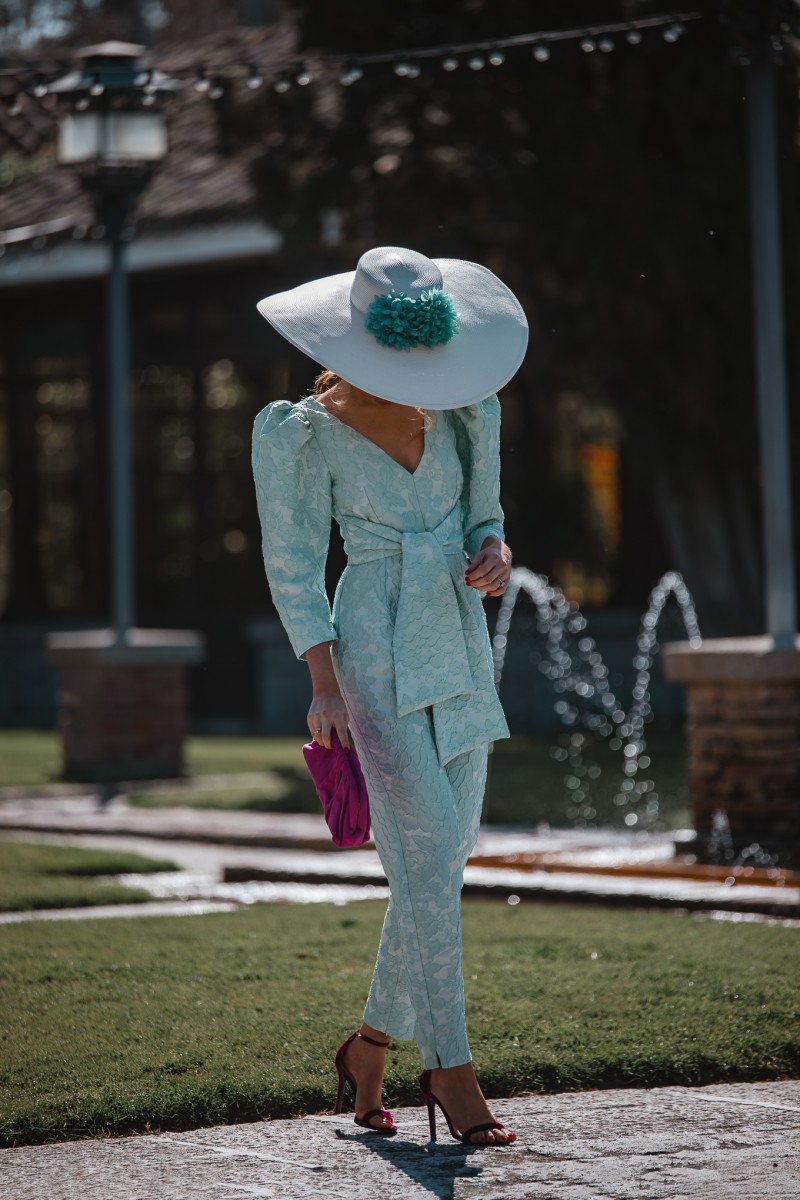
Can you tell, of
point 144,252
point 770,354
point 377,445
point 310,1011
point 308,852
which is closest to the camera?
point 377,445

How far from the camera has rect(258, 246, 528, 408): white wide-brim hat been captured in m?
4.31

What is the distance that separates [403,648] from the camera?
4.31m

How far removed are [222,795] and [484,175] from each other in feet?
15.4

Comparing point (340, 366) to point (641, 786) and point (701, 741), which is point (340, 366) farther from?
point (641, 786)

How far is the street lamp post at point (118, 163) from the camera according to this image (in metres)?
11.7

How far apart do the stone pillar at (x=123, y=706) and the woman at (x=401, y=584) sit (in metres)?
9.19

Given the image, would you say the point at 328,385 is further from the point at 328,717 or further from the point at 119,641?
the point at 119,641

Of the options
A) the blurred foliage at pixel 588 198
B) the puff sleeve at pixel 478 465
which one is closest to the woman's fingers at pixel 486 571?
the puff sleeve at pixel 478 465

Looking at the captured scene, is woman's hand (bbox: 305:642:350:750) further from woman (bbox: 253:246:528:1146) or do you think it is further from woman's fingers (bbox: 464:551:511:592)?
woman's fingers (bbox: 464:551:511:592)

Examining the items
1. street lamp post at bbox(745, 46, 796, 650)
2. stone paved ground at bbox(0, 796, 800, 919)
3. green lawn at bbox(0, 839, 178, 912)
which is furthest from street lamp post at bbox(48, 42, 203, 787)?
street lamp post at bbox(745, 46, 796, 650)

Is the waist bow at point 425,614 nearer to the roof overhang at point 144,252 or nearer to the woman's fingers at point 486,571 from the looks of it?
the woman's fingers at point 486,571

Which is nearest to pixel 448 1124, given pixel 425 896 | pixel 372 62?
pixel 425 896

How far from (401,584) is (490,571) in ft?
0.69

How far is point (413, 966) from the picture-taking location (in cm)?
425
